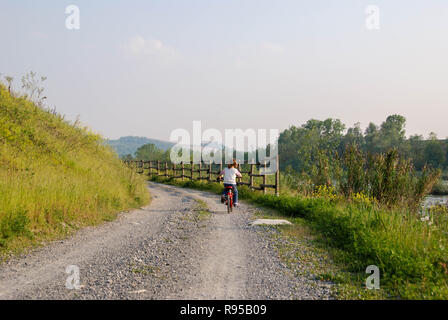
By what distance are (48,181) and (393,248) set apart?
966cm

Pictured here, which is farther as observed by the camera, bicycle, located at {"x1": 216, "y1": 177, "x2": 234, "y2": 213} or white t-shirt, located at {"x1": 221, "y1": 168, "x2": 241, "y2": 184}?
white t-shirt, located at {"x1": 221, "y1": 168, "x2": 241, "y2": 184}

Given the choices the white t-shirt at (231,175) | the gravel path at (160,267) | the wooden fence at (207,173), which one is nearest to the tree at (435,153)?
the wooden fence at (207,173)

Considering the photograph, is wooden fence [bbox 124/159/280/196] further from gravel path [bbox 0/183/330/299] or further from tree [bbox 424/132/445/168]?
tree [bbox 424/132/445/168]

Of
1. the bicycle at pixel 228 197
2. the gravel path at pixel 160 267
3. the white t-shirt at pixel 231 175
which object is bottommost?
the gravel path at pixel 160 267

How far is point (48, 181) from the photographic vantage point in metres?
10.0

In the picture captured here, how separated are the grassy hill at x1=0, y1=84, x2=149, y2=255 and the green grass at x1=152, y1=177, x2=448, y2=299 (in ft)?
22.6

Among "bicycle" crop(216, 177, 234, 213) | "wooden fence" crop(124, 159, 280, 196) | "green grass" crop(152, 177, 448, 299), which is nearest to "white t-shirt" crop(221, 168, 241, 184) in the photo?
"bicycle" crop(216, 177, 234, 213)

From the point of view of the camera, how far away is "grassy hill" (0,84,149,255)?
7.60 m

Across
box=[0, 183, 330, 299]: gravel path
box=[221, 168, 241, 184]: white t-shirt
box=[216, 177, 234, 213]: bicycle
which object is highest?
box=[221, 168, 241, 184]: white t-shirt

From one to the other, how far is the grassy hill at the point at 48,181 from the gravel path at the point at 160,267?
0.84 metres

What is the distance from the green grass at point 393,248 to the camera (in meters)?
4.78

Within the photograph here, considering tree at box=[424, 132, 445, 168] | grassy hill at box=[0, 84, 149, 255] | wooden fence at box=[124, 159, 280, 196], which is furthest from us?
tree at box=[424, 132, 445, 168]

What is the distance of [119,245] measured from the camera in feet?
23.9

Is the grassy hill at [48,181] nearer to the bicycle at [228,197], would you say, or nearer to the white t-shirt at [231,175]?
the bicycle at [228,197]
